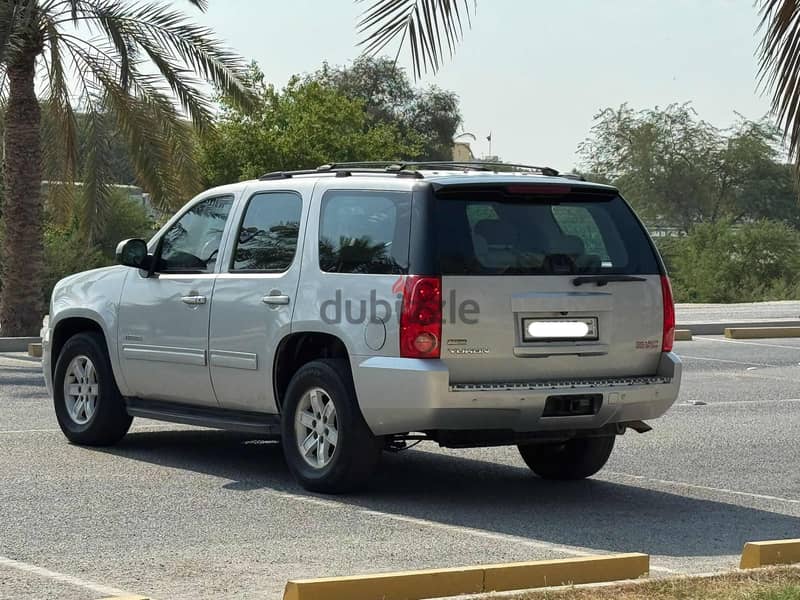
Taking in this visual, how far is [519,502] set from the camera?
9.30 metres

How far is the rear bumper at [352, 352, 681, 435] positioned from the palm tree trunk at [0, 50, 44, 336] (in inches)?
607

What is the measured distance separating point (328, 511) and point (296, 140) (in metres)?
53.7

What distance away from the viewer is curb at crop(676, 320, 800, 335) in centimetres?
2691

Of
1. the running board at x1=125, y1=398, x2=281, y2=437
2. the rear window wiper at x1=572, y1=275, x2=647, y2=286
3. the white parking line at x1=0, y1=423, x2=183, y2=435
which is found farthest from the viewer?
the white parking line at x1=0, y1=423, x2=183, y2=435

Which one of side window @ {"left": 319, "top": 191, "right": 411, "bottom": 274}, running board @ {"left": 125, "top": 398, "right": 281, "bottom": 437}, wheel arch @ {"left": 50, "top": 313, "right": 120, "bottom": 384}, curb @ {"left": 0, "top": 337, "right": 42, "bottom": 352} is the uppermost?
side window @ {"left": 319, "top": 191, "right": 411, "bottom": 274}

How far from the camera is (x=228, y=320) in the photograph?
996cm

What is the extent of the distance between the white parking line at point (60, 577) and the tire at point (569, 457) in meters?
3.94

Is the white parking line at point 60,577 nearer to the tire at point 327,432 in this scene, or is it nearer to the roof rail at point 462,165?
the tire at point 327,432

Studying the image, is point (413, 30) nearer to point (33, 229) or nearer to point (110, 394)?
point (110, 394)

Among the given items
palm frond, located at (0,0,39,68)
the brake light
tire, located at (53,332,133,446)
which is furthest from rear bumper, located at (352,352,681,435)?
palm frond, located at (0,0,39,68)

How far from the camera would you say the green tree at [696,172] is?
2987 inches

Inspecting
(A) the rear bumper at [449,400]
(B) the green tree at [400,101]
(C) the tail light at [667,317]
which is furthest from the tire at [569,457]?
(B) the green tree at [400,101]

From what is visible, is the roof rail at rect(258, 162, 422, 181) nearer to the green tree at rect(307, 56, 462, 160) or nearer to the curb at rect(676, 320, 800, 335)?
the curb at rect(676, 320, 800, 335)

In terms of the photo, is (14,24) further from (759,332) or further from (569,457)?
(569,457)
